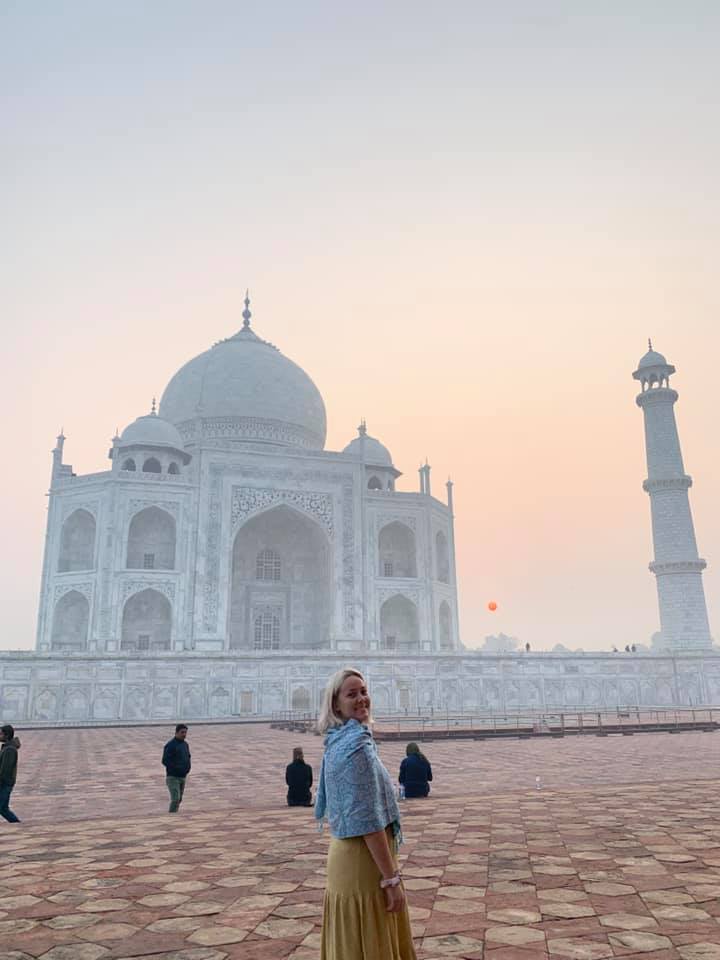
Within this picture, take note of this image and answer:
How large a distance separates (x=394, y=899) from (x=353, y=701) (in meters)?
0.60

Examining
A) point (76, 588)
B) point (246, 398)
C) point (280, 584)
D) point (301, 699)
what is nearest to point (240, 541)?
point (280, 584)

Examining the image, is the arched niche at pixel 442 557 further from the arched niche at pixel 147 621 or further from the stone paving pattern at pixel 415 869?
the stone paving pattern at pixel 415 869

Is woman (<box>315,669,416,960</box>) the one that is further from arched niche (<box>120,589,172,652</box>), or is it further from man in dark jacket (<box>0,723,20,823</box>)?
arched niche (<box>120,589,172,652</box>)

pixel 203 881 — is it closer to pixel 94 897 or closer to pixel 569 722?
pixel 94 897

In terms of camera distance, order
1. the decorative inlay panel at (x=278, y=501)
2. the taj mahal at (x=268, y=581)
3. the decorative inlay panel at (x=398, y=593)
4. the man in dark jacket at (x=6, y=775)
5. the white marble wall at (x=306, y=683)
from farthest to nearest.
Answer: the decorative inlay panel at (x=398, y=593) → the decorative inlay panel at (x=278, y=501) → the taj mahal at (x=268, y=581) → the white marble wall at (x=306, y=683) → the man in dark jacket at (x=6, y=775)

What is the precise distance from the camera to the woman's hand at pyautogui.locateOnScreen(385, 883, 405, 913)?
7.28ft

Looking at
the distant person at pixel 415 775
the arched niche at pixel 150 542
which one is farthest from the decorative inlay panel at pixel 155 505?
the distant person at pixel 415 775

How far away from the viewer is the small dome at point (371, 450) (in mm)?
36812

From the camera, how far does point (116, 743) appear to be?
14.6m

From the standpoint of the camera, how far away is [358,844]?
7.56ft

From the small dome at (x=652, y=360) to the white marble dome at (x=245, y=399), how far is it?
1568 cm

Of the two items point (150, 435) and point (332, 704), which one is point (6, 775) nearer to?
point (332, 704)

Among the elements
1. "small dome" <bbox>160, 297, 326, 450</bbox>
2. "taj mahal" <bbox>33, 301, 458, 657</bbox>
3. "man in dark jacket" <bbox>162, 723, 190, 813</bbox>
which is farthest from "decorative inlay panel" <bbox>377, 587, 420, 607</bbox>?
"man in dark jacket" <bbox>162, 723, 190, 813</bbox>

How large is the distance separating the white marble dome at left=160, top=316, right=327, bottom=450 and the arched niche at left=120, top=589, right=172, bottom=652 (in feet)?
27.4
